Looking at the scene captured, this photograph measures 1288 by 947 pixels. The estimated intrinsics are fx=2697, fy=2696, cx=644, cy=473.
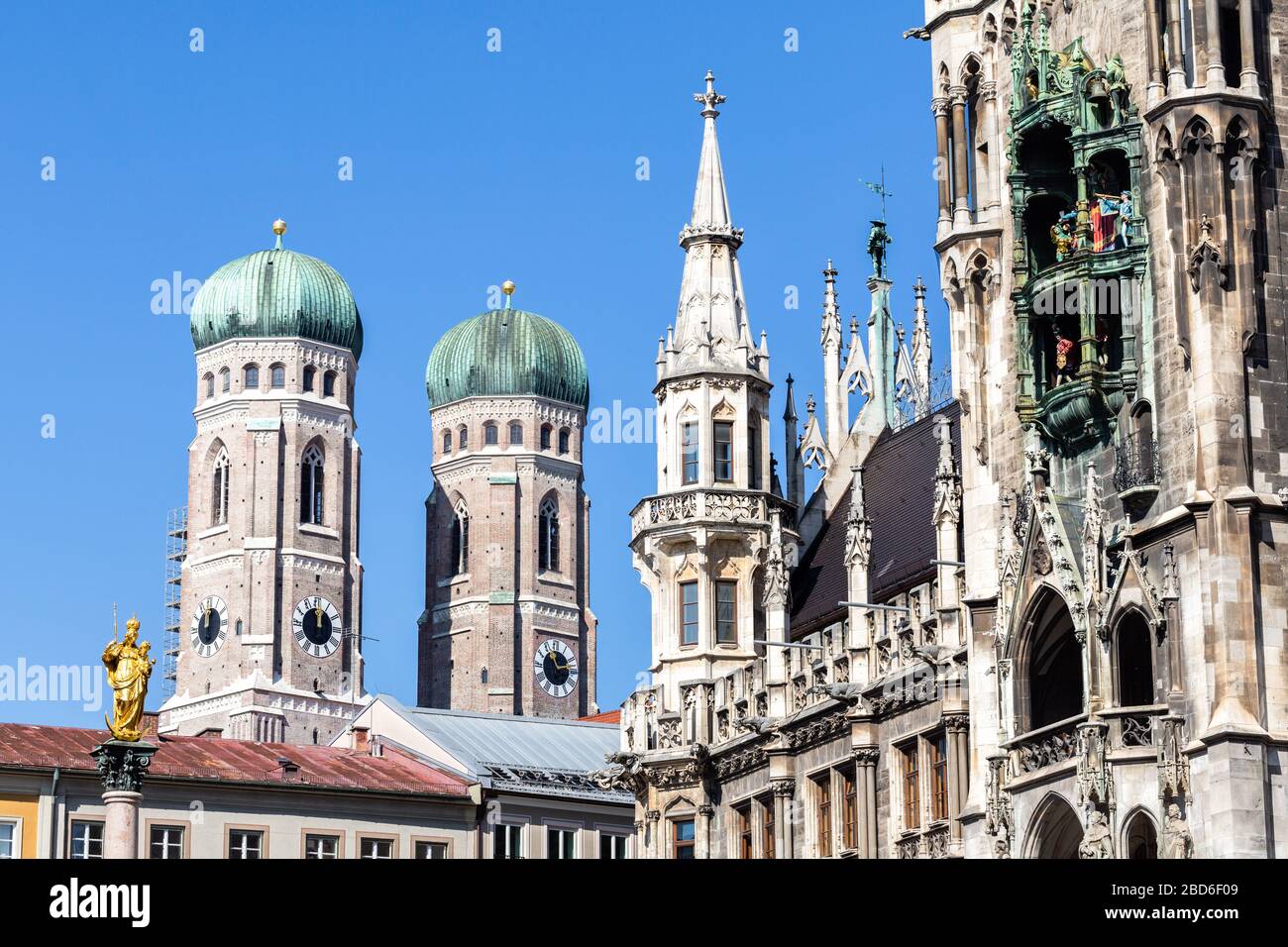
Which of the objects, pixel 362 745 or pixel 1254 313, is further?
pixel 362 745

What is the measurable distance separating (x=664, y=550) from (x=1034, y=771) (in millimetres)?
20981

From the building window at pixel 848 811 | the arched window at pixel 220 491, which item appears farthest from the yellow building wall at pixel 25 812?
the arched window at pixel 220 491

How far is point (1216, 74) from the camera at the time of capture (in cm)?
4362

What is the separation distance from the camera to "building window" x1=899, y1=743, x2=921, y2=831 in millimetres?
55812

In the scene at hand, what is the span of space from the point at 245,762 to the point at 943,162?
137ft

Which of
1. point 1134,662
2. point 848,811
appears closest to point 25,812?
point 848,811

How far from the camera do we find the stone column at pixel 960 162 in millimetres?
49906

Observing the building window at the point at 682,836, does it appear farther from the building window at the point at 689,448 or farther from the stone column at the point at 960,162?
→ the stone column at the point at 960,162

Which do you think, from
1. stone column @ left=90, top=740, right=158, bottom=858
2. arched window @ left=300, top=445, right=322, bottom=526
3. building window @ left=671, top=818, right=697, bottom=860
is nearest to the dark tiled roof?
building window @ left=671, top=818, right=697, bottom=860

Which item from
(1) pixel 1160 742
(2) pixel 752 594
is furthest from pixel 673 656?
(1) pixel 1160 742

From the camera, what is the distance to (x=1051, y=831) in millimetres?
45250

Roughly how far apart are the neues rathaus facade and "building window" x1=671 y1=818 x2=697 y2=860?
4.39 meters
